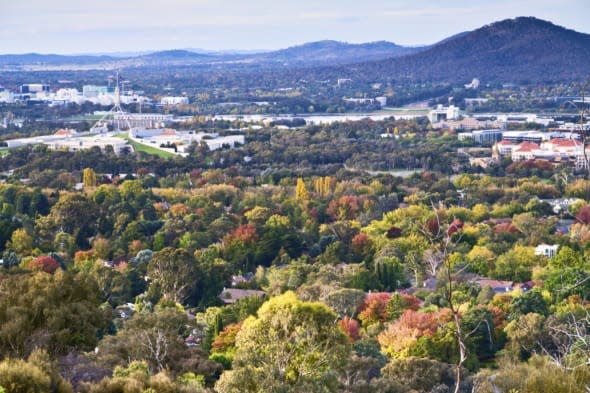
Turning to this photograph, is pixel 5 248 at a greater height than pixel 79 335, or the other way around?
pixel 79 335

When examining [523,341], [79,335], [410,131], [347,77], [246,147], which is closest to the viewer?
[79,335]

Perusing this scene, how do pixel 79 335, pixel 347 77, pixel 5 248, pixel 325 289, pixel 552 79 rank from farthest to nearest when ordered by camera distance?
pixel 347 77
pixel 552 79
pixel 5 248
pixel 325 289
pixel 79 335

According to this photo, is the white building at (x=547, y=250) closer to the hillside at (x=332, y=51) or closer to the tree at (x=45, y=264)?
the tree at (x=45, y=264)

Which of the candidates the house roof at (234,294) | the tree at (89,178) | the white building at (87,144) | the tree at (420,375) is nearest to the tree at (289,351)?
the tree at (420,375)

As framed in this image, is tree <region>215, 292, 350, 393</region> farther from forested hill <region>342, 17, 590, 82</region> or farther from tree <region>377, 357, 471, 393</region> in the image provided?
forested hill <region>342, 17, 590, 82</region>

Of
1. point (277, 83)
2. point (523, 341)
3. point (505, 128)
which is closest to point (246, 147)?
point (505, 128)

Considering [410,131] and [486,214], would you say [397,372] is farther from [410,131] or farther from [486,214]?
[410,131]

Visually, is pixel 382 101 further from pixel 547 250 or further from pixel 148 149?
pixel 547 250

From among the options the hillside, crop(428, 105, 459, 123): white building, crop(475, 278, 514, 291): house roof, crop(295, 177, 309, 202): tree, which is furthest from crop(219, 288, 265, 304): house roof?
the hillside
